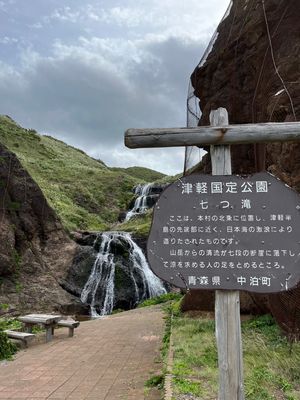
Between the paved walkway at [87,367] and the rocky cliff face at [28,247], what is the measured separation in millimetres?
7452

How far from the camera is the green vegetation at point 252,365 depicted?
17.8ft

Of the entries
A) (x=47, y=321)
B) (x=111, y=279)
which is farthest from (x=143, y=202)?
(x=47, y=321)

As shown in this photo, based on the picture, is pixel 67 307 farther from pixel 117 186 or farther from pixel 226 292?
pixel 117 186

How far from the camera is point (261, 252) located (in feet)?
11.9

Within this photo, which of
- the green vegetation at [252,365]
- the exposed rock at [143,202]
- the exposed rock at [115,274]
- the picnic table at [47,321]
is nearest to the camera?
the green vegetation at [252,365]

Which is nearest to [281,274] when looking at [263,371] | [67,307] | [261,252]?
[261,252]

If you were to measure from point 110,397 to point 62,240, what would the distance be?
19.2m

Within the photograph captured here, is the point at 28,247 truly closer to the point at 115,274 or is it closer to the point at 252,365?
the point at 115,274

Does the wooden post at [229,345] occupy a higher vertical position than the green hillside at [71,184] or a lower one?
lower

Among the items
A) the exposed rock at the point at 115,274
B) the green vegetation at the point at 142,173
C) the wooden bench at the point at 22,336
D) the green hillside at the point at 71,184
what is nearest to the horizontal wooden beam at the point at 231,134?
the wooden bench at the point at 22,336

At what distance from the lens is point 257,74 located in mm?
10789

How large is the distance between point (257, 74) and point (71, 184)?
39.4 m

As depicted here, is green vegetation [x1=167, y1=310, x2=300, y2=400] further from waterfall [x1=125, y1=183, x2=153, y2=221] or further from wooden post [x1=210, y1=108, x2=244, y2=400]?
waterfall [x1=125, y1=183, x2=153, y2=221]

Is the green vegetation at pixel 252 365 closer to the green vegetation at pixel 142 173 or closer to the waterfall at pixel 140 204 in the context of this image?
the waterfall at pixel 140 204
